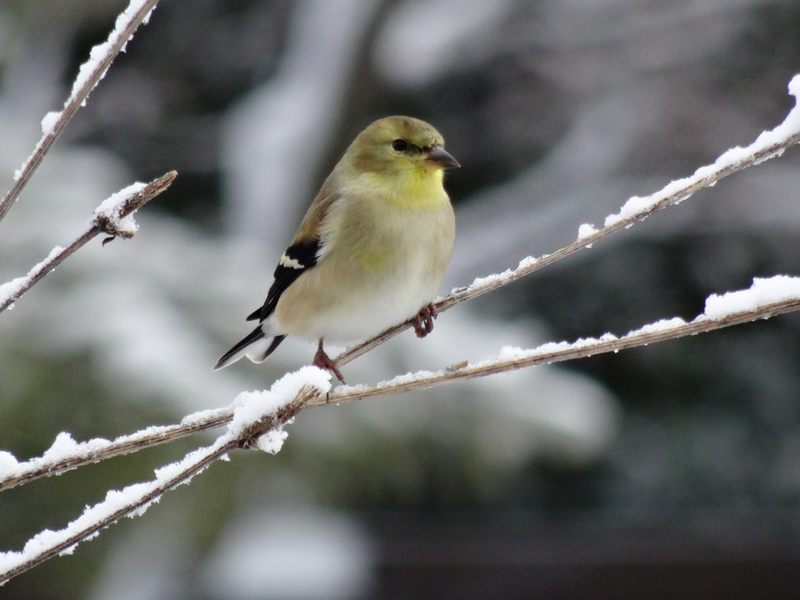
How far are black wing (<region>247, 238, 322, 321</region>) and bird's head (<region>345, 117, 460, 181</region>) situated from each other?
251mm

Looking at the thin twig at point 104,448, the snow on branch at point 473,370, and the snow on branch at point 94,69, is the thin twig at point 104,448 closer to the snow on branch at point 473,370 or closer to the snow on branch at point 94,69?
the snow on branch at point 473,370

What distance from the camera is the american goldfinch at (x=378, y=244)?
196cm

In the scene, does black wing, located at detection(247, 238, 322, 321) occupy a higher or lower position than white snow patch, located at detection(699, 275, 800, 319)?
higher

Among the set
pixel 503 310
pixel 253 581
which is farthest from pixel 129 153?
pixel 253 581

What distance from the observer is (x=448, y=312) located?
4461mm

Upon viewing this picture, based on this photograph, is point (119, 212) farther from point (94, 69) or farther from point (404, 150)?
point (404, 150)

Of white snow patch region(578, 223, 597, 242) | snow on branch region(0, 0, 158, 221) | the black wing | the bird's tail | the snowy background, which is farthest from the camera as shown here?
the snowy background

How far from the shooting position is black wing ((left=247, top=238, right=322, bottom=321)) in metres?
2.16

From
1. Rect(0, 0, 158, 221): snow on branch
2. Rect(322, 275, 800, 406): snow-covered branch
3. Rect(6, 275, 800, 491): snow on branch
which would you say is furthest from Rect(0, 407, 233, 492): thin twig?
Rect(0, 0, 158, 221): snow on branch

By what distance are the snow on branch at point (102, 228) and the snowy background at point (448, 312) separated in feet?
7.29

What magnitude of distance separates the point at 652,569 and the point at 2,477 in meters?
4.26

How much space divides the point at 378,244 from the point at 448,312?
2506 millimetres

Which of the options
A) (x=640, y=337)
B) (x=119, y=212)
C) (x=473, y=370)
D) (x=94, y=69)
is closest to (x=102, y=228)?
(x=119, y=212)

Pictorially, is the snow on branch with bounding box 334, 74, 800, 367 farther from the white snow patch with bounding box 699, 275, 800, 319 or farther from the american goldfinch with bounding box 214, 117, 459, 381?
the american goldfinch with bounding box 214, 117, 459, 381
